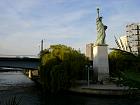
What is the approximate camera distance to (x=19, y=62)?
192ft

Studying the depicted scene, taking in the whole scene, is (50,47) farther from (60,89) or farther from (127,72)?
(127,72)

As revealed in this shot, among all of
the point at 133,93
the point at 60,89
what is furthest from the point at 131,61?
the point at 60,89

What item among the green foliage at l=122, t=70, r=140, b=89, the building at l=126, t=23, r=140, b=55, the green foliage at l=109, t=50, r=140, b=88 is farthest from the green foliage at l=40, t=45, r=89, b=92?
the green foliage at l=122, t=70, r=140, b=89

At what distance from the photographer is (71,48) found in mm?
47188

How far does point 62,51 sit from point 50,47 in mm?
2987

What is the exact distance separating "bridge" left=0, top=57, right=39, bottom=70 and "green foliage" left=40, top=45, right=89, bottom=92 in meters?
12.0

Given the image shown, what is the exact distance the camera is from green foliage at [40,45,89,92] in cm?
4075

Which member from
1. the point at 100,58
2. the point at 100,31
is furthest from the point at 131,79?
the point at 100,31

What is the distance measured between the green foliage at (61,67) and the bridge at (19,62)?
12000mm

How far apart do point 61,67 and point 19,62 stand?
60.3 feet

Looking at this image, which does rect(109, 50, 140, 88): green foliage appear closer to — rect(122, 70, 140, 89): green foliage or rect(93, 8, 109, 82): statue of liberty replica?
rect(122, 70, 140, 89): green foliage

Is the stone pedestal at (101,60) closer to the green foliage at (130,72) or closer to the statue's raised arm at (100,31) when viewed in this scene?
the statue's raised arm at (100,31)

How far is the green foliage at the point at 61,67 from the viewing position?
134 ft

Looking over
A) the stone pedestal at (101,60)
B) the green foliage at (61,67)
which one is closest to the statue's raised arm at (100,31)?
the stone pedestal at (101,60)
